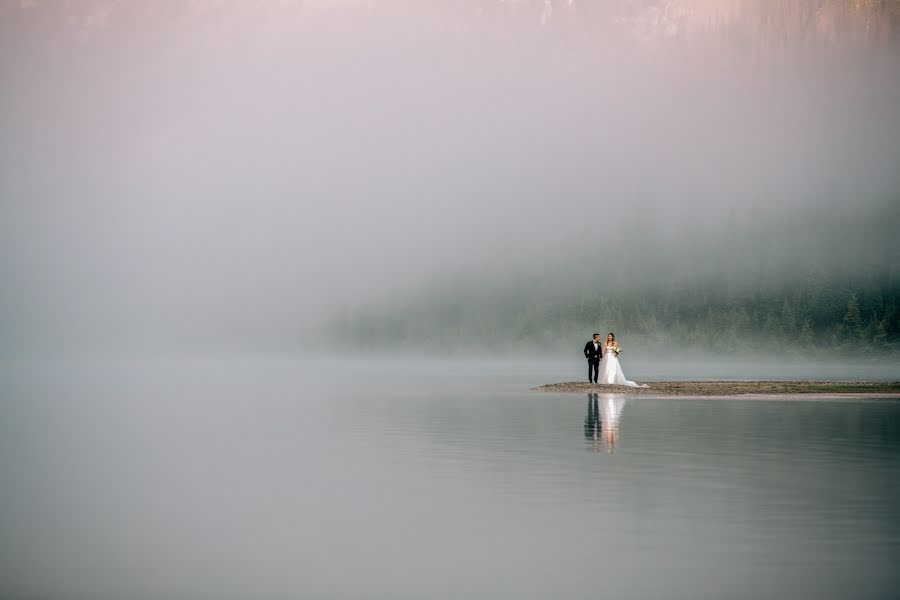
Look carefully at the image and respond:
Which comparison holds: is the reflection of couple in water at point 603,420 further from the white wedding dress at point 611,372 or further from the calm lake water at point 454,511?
the white wedding dress at point 611,372

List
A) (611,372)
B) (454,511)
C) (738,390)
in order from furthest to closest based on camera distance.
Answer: (611,372) → (738,390) → (454,511)

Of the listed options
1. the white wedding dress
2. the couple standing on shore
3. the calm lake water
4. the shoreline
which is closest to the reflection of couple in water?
the calm lake water

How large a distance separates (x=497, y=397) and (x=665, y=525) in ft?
163

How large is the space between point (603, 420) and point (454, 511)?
2497cm

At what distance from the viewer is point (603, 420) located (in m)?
45.2

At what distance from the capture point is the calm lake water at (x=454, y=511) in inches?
604

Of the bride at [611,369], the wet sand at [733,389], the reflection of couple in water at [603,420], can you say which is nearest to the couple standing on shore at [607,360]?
the bride at [611,369]

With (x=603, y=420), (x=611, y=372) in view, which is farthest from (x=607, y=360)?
(x=603, y=420)

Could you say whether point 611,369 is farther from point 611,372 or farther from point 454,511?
point 454,511

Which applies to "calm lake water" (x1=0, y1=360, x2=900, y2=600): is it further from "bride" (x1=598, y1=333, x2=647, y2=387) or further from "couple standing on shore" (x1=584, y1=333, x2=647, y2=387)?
"bride" (x1=598, y1=333, x2=647, y2=387)

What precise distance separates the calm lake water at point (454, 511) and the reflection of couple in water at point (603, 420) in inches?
12.6

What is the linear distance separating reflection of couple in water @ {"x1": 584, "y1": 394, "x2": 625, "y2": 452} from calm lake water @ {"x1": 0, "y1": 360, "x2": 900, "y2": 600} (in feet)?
1.05

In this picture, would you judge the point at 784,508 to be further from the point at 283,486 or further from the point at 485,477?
the point at 283,486

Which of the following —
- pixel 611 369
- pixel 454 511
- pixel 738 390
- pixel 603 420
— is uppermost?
pixel 611 369
